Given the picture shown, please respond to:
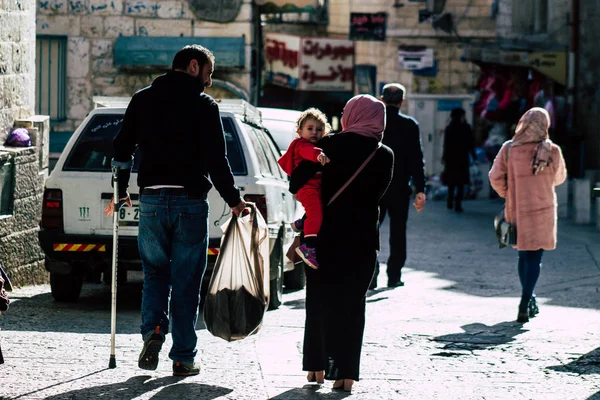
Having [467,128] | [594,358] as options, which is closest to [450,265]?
[594,358]

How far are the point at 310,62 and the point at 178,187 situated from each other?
1248 inches

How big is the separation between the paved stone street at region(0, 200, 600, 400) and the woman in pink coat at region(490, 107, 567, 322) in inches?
18.8

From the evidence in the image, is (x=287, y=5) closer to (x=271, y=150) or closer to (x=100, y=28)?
(x=100, y=28)

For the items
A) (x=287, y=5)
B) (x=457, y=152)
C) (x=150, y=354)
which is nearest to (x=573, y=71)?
(x=457, y=152)

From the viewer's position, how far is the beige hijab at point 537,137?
1012 centimetres

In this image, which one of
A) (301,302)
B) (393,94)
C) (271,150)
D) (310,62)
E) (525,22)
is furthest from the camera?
(310,62)

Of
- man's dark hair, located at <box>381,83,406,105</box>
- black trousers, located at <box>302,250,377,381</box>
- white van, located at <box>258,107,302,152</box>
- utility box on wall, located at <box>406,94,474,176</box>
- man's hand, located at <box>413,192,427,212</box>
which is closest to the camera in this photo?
black trousers, located at <box>302,250,377,381</box>

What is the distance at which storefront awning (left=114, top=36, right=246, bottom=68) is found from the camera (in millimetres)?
20562

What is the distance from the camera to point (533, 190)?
10195 millimetres

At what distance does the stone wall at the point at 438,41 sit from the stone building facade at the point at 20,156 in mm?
26095

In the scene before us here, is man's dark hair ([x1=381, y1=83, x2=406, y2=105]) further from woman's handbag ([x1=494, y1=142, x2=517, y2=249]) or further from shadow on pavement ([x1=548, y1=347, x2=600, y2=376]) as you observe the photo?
shadow on pavement ([x1=548, y1=347, x2=600, y2=376])

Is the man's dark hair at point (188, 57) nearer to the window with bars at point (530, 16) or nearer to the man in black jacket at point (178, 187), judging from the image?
the man in black jacket at point (178, 187)

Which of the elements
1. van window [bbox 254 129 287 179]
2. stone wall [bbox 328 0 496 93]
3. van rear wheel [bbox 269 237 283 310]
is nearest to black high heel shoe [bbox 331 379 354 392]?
van rear wheel [bbox 269 237 283 310]

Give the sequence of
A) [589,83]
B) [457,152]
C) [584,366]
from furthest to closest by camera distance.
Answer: [589,83] < [457,152] < [584,366]
